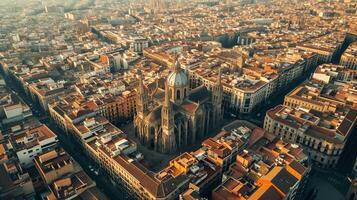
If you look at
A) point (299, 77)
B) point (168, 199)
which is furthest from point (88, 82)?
point (299, 77)

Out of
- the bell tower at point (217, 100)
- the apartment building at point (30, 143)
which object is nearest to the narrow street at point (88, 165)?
→ the apartment building at point (30, 143)

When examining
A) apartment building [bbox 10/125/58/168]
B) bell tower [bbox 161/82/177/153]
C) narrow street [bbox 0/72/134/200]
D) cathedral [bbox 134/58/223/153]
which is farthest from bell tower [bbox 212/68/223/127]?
apartment building [bbox 10/125/58/168]

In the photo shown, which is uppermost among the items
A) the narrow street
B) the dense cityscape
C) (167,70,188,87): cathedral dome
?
(167,70,188,87): cathedral dome

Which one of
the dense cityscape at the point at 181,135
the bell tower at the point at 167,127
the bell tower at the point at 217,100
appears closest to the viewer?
the dense cityscape at the point at 181,135

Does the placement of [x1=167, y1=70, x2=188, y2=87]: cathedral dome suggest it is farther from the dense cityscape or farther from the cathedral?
the dense cityscape

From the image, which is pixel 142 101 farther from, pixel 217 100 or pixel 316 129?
pixel 316 129

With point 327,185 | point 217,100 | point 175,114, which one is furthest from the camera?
point 217,100

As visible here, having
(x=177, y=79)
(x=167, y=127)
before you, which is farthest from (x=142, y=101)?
(x=177, y=79)

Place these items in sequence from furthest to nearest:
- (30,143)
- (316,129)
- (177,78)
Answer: (177,78)
(316,129)
(30,143)

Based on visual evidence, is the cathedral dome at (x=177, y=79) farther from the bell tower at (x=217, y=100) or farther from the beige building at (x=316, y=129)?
the beige building at (x=316, y=129)
